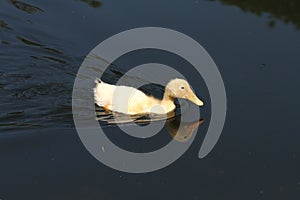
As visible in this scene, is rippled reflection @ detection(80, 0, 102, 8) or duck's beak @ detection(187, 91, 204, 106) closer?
duck's beak @ detection(187, 91, 204, 106)

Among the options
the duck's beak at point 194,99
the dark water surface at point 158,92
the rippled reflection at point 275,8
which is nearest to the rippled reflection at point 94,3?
the dark water surface at point 158,92

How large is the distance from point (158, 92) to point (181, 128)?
1.00 metres

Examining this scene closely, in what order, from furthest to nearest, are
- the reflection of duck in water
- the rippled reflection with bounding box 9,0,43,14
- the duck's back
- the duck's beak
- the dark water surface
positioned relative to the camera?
the rippled reflection with bounding box 9,0,43,14
the duck's back
the duck's beak
the reflection of duck in water
the dark water surface

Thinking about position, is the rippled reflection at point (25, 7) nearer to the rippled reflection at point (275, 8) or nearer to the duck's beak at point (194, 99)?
the rippled reflection at point (275, 8)

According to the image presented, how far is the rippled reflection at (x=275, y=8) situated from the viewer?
31.6ft

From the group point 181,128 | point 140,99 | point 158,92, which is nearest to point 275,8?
point 158,92

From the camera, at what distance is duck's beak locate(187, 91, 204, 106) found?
716 centimetres

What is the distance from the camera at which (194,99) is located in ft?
23.6

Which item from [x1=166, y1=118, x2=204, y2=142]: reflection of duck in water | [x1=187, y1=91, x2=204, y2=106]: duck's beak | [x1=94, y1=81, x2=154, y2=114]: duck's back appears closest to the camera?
[x1=166, y1=118, x2=204, y2=142]: reflection of duck in water

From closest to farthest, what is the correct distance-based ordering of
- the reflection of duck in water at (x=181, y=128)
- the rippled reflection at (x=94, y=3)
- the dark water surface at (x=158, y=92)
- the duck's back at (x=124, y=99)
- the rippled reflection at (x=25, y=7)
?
the dark water surface at (x=158, y=92)
the reflection of duck in water at (x=181, y=128)
the duck's back at (x=124, y=99)
the rippled reflection at (x=25, y=7)
the rippled reflection at (x=94, y=3)

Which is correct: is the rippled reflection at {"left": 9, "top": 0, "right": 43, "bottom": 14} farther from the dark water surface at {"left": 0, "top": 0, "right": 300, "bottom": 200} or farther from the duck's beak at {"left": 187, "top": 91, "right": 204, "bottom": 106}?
the duck's beak at {"left": 187, "top": 91, "right": 204, "bottom": 106}

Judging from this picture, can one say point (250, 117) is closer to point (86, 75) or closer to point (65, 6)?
point (86, 75)

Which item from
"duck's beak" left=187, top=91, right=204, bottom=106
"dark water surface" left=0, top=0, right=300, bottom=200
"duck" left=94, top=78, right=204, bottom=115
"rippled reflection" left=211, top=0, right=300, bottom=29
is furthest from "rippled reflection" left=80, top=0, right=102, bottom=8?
"duck's beak" left=187, top=91, right=204, bottom=106

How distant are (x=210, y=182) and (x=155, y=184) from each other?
1.91ft
